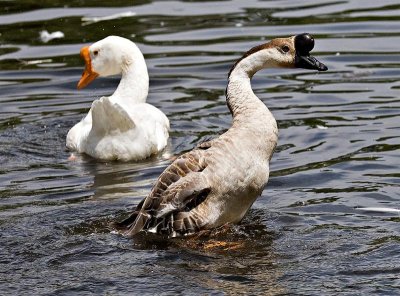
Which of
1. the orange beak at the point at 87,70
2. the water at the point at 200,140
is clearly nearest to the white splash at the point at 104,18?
the water at the point at 200,140

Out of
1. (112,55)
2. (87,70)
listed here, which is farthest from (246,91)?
(87,70)

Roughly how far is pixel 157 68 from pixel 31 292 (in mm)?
7373

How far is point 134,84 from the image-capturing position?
37.9ft

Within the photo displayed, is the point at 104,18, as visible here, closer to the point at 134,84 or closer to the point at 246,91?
the point at 134,84

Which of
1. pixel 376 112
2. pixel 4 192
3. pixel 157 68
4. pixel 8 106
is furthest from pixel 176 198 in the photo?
pixel 157 68

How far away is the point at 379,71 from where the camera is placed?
43.1 feet

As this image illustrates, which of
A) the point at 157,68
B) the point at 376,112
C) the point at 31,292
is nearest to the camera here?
the point at 31,292

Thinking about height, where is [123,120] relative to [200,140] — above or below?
above

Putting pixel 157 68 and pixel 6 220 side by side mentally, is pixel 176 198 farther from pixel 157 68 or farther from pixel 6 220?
pixel 157 68

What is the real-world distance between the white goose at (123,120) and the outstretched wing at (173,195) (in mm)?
2174

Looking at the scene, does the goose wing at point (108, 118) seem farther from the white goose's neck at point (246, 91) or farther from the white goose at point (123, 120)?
the white goose's neck at point (246, 91)

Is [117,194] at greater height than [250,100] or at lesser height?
lesser

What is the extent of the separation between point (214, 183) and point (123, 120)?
2762mm

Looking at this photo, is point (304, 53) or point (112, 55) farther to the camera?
point (112, 55)
